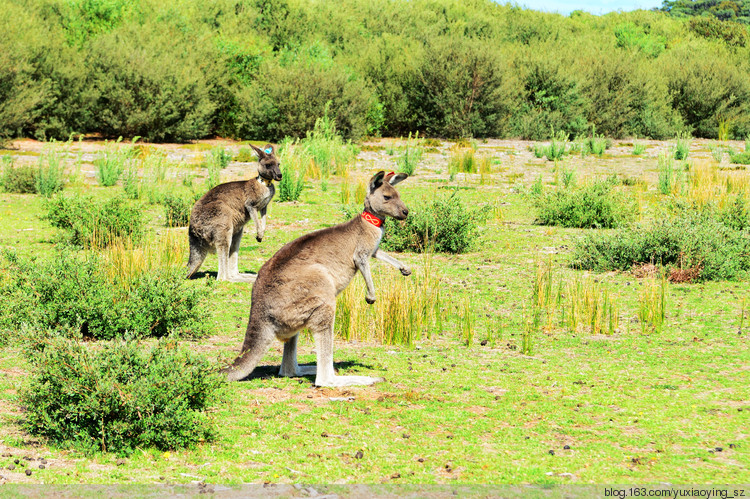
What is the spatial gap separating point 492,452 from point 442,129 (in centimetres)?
2491

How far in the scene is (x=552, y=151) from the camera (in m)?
23.8

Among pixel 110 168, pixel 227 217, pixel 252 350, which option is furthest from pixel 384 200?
pixel 110 168

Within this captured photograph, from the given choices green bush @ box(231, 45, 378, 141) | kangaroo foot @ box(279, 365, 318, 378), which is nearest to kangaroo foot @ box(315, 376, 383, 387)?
kangaroo foot @ box(279, 365, 318, 378)

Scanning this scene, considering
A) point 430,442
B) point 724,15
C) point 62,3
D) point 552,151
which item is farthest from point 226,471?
point 724,15

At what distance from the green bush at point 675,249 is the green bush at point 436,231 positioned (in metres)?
1.68

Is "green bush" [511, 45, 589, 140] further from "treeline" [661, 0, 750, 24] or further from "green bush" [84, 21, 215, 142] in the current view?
"treeline" [661, 0, 750, 24]

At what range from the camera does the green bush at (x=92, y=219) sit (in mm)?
11791

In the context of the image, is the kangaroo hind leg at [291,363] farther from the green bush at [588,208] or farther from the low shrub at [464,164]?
the low shrub at [464,164]

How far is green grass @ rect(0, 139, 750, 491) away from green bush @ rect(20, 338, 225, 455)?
11 cm

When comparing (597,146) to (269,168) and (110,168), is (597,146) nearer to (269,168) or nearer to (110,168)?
(110,168)

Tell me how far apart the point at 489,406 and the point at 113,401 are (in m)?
2.65

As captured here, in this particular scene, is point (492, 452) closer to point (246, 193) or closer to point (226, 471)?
point (226, 471)

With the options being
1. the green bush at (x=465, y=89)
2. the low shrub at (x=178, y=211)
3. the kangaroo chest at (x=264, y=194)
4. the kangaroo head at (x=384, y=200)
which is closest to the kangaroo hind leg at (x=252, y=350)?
the kangaroo head at (x=384, y=200)

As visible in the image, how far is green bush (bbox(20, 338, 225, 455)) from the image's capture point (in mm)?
4852
